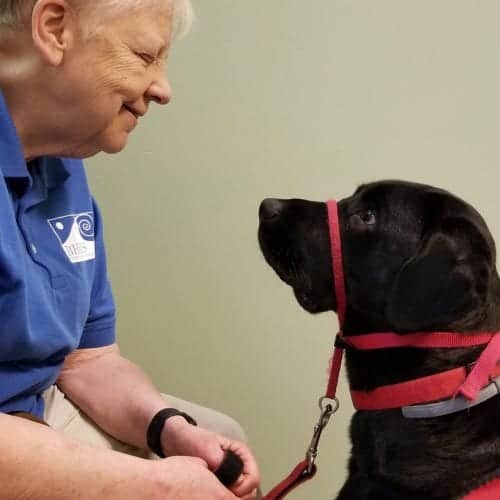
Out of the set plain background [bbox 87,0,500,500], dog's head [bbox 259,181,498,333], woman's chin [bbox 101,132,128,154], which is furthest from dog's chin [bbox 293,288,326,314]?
plain background [bbox 87,0,500,500]

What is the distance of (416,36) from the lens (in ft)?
4.68

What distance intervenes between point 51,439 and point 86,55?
1.62 ft

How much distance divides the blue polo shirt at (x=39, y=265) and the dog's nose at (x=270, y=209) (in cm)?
28

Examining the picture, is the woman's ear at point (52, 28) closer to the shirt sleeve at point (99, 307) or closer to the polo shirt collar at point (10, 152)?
the polo shirt collar at point (10, 152)

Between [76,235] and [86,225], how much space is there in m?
0.03

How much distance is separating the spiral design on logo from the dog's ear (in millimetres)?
481

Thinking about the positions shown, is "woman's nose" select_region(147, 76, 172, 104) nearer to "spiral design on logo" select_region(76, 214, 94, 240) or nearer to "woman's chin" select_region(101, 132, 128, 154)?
"woman's chin" select_region(101, 132, 128, 154)

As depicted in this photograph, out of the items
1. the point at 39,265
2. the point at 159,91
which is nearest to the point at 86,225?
the point at 39,265

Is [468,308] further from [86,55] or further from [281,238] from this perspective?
[86,55]

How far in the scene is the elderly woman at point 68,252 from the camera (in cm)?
76

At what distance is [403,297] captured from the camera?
0.94 m

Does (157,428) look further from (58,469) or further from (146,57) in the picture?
(146,57)

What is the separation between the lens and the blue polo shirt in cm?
85

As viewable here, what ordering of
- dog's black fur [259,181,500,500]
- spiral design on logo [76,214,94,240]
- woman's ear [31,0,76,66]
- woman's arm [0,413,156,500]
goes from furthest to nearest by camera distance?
spiral design on logo [76,214,94,240] < dog's black fur [259,181,500,500] < woman's ear [31,0,76,66] < woman's arm [0,413,156,500]
